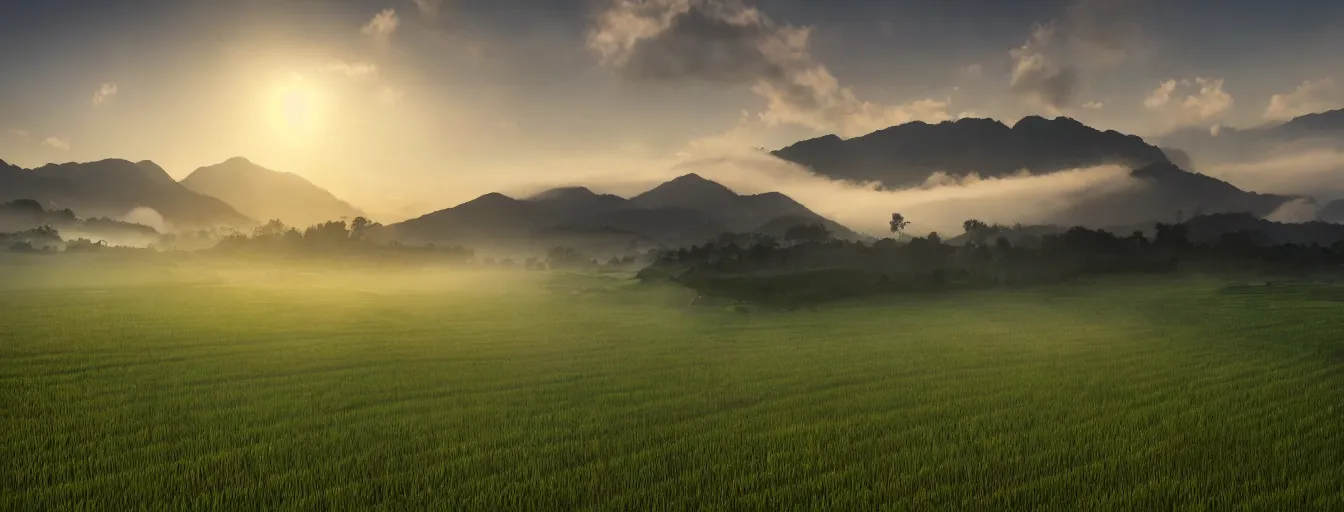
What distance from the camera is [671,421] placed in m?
16.2

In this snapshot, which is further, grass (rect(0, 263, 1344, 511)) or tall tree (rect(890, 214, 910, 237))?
tall tree (rect(890, 214, 910, 237))

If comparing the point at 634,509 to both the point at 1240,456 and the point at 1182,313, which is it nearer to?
the point at 1240,456

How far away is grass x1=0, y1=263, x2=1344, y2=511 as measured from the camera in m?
10.6

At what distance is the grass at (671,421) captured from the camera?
10625 mm

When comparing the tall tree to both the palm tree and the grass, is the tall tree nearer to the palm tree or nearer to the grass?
the palm tree

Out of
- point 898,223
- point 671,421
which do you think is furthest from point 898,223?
point 671,421

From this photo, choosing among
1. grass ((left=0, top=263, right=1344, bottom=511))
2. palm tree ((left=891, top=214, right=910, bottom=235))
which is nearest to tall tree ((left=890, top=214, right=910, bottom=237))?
palm tree ((left=891, top=214, right=910, bottom=235))

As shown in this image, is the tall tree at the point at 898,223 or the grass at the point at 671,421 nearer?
the grass at the point at 671,421

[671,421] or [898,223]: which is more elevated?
[898,223]

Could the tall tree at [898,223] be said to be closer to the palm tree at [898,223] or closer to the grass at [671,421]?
the palm tree at [898,223]

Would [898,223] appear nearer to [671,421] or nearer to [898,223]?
[898,223]

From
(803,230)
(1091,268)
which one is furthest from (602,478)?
(803,230)

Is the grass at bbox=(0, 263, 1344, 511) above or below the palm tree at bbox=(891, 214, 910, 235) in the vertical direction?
below

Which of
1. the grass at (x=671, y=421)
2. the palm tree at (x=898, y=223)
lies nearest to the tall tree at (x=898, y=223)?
the palm tree at (x=898, y=223)
